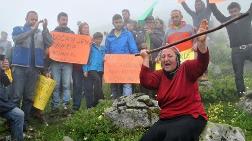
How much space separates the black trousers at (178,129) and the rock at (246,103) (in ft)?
16.8

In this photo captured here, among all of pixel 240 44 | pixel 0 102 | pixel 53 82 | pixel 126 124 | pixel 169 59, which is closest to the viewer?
pixel 169 59

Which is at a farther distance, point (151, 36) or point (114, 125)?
point (151, 36)

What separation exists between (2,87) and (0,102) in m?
0.41

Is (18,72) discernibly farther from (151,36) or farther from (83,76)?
(151,36)

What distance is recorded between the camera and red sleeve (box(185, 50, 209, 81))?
21.9 ft

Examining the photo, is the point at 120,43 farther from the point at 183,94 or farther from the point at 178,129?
the point at 178,129

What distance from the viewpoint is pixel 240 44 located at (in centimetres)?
1266

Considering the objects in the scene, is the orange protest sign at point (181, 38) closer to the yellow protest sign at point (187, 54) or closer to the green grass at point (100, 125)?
the yellow protest sign at point (187, 54)

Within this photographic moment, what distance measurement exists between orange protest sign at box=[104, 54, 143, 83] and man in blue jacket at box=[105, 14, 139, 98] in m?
0.17

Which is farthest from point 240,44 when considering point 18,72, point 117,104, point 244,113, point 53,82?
point 18,72

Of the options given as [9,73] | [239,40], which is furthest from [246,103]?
[9,73]

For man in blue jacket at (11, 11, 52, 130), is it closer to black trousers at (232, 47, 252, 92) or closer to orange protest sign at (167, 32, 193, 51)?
orange protest sign at (167, 32, 193, 51)

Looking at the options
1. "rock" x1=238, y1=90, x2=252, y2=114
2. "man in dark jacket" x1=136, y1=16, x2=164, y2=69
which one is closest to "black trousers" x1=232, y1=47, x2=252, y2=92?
"rock" x1=238, y1=90, x2=252, y2=114

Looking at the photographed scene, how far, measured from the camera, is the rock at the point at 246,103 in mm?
11797
